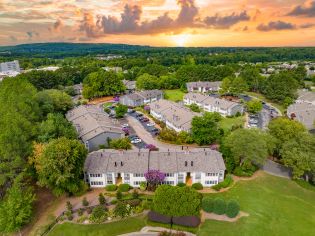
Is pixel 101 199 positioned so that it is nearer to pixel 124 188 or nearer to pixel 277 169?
pixel 124 188

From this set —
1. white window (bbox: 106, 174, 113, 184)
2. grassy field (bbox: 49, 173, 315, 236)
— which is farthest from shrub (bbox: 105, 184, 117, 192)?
grassy field (bbox: 49, 173, 315, 236)

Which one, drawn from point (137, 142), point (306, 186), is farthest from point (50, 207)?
point (306, 186)

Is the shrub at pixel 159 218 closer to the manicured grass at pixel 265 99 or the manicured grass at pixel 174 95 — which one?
the manicured grass at pixel 265 99

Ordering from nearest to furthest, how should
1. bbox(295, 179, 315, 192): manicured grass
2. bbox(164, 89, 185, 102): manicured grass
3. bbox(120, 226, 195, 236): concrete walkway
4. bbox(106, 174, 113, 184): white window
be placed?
bbox(120, 226, 195, 236): concrete walkway < bbox(106, 174, 113, 184): white window < bbox(295, 179, 315, 192): manicured grass < bbox(164, 89, 185, 102): manicured grass

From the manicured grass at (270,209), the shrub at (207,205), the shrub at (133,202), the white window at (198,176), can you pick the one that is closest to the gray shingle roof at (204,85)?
the manicured grass at (270,209)

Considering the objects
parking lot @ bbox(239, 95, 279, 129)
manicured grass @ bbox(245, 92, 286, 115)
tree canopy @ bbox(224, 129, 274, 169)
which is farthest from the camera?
manicured grass @ bbox(245, 92, 286, 115)

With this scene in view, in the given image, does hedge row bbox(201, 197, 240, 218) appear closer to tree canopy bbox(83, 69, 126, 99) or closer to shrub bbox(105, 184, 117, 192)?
shrub bbox(105, 184, 117, 192)

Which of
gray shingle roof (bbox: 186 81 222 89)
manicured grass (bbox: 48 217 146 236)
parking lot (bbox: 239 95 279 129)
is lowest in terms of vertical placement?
manicured grass (bbox: 48 217 146 236)
